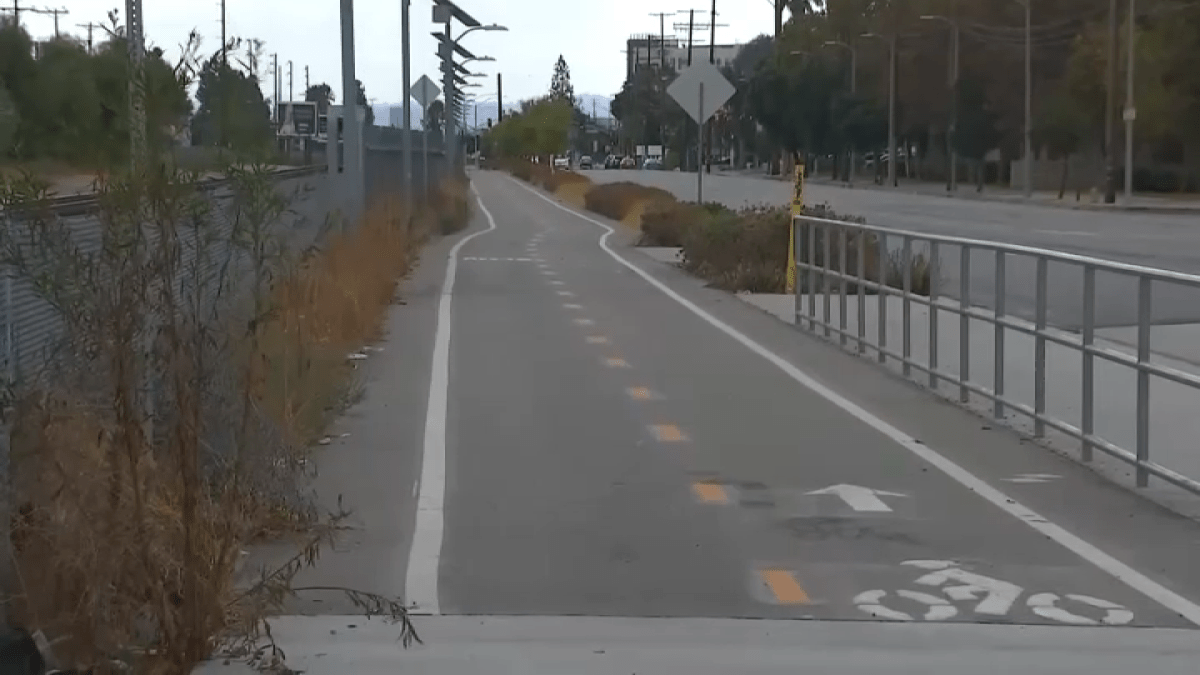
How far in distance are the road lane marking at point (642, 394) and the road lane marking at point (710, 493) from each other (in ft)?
11.1

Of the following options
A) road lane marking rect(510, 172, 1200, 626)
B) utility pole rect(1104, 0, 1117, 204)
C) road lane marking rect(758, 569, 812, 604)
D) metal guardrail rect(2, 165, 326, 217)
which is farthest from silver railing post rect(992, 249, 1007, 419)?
utility pole rect(1104, 0, 1117, 204)

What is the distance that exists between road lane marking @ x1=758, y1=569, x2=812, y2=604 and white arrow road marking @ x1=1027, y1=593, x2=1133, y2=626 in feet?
3.04

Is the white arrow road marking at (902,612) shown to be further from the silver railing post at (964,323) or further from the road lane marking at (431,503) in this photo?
the silver railing post at (964,323)

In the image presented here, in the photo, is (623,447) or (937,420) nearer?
(623,447)

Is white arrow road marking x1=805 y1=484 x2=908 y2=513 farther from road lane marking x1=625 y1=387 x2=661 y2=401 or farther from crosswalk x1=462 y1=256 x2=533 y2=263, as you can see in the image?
crosswalk x1=462 y1=256 x2=533 y2=263

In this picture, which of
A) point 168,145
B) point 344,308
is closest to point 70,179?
point 168,145

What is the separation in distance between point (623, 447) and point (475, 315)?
8.83 m

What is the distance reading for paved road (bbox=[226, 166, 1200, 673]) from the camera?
742cm

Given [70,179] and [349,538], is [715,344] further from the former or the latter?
[70,179]

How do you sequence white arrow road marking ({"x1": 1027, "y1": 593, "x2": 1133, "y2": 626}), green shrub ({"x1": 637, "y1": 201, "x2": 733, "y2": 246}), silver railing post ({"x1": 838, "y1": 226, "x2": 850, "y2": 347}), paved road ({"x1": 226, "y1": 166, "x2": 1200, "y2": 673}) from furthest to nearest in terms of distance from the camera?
green shrub ({"x1": 637, "y1": 201, "x2": 733, "y2": 246}), silver railing post ({"x1": 838, "y1": 226, "x2": 850, "y2": 347}), paved road ({"x1": 226, "y1": 166, "x2": 1200, "y2": 673}), white arrow road marking ({"x1": 1027, "y1": 593, "x2": 1133, "y2": 626})

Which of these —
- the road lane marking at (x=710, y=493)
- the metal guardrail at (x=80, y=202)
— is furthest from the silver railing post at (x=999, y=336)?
the metal guardrail at (x=80, y=202)

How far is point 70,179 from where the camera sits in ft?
22.7

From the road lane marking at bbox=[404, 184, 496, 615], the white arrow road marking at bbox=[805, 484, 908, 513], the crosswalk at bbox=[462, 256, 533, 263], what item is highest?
the crosswalk at bbox=[462, 256, 533, 263]

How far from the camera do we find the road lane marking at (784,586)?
24.5ft
